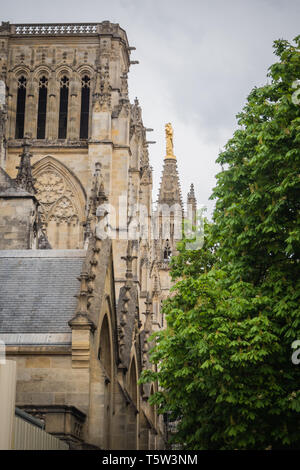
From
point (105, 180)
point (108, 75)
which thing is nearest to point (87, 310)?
point (105, 180)

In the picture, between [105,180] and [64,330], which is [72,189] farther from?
[64,330]

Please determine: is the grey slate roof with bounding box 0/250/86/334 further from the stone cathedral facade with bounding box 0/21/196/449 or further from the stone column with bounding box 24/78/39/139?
the stone column with bounding box 24/78/39/139

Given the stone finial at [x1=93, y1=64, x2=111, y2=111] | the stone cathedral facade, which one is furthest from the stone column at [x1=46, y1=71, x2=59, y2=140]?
the stone finial at [x1=93, y1=64, x2=111, y2=111]

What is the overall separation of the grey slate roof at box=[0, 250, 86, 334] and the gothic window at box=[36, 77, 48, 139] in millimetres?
25768

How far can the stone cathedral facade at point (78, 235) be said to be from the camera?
20875 millimetres

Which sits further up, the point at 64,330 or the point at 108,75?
the point at 108,75

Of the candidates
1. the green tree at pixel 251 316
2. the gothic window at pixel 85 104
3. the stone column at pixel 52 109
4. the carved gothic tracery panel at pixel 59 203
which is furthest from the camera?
the gothic window at pixel 85 104

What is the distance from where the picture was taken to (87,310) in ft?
70.0

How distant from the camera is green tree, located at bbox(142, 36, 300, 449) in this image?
659 inches

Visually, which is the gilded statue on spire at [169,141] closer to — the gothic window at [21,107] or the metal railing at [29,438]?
the gothic window at [21,107]

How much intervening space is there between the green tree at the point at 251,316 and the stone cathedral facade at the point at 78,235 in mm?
2801

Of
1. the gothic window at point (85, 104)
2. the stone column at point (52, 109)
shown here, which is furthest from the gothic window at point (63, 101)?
the gothic window at point (85, 104)

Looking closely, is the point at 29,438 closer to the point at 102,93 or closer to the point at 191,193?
the point at 102,93

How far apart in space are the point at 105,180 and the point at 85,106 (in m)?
7.79
